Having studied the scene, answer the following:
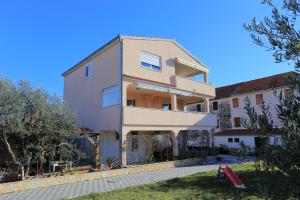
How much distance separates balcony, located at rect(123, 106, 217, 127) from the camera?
23.8 metres

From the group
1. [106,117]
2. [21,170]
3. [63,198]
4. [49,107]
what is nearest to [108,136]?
[106,117]

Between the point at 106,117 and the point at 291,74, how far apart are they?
2306 centimetres

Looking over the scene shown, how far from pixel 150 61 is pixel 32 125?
15.0 metres

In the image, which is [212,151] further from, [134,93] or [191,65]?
[134,93]

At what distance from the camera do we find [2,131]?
16578mm

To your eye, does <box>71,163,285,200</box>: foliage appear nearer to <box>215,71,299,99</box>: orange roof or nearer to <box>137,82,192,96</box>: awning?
<box>137,82,192,96</box>: awning

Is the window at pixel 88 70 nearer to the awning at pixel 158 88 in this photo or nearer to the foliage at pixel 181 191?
the awning at pixel 158 88

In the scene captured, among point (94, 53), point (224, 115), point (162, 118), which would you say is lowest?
point (162, 118)

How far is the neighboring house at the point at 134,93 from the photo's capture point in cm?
2462

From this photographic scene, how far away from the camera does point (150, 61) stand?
2822 centimetres

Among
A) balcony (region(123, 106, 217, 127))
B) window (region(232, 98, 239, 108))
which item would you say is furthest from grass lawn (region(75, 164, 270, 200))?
window (region(232, 98, 239, 108))

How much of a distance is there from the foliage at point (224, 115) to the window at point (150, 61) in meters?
28.1

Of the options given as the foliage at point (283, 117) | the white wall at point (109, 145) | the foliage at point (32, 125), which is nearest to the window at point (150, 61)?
the white wall at point (109, 145)

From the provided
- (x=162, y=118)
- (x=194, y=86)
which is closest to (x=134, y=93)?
(x=162, y=118)
